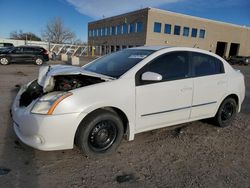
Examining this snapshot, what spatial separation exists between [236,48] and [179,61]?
5342 centimetres

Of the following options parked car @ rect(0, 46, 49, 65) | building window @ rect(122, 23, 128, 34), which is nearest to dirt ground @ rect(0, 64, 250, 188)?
parked car @ rect(0, 46, 49, 65)

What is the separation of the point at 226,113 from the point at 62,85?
350 cm

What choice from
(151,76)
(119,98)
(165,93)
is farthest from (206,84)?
(119,98)

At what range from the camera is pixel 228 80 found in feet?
14.5

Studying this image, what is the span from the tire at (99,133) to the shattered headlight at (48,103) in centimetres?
44

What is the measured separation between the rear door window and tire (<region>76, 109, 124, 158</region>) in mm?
1788

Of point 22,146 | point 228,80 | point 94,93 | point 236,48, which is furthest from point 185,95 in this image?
point 236,48

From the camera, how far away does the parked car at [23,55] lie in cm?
1722

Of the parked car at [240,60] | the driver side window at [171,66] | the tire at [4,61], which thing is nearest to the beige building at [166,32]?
the parked car at [240,60]

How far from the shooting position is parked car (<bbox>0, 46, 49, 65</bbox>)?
56.5ft

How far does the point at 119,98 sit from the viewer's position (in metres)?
3.08

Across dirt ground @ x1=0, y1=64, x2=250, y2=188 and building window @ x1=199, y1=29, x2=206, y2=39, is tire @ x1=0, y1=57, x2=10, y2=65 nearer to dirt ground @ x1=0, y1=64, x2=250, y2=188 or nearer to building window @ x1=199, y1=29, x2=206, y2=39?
dirt ground @ x1=0, y1=64, x2=250, y2=188

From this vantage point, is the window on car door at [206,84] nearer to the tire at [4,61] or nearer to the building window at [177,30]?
the tire at [4,61]

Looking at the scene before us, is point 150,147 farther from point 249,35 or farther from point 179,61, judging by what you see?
point 249,35
